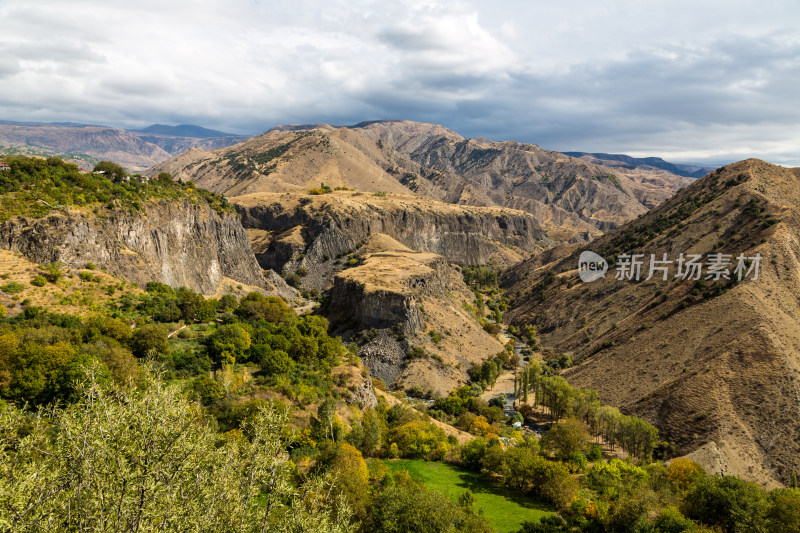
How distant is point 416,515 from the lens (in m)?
22.4

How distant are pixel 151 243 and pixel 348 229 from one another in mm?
63421

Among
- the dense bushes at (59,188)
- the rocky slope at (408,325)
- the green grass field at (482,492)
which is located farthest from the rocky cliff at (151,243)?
the green grass field at (482,492)

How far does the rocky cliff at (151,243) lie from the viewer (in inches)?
1759

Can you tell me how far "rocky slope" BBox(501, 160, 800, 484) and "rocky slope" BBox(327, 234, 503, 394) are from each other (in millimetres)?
17726

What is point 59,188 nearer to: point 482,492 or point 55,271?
point 55,271

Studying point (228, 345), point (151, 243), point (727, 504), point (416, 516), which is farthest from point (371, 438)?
point (151, 243)

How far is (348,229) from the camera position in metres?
119

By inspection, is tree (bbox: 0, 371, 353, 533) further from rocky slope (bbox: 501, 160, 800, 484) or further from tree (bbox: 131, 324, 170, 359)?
rocky slope (bbox: 501, 160, 800, 484)

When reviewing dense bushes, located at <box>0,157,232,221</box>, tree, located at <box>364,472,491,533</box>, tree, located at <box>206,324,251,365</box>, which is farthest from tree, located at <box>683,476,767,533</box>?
dense bushes, located at <box>0,157,232,221</box>

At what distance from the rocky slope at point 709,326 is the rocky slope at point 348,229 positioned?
52.7 m

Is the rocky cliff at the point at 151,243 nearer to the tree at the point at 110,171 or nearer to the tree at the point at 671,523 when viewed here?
the tree at the point at 110,171

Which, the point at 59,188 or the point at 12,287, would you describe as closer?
the point at 12,287

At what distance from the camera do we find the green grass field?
29172 mm

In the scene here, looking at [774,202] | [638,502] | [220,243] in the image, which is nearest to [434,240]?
[220,243]
